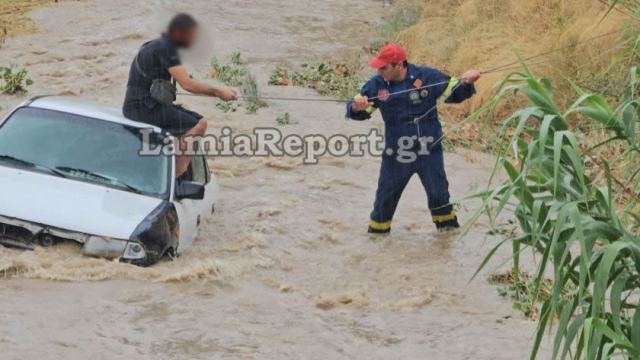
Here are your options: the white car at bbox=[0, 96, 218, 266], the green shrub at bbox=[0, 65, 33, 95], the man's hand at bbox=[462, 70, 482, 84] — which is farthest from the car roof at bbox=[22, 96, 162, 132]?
the green shrub at bbox=[0, 65, 33, 95]

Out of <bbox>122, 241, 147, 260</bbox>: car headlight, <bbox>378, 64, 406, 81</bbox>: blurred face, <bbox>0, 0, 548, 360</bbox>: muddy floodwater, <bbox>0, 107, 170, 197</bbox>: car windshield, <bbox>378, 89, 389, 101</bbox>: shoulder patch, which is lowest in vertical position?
<bbox>0, 0, 548, 360</bbox>: muddy floodwater

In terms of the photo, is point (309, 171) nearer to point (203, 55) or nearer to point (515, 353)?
point (203, 55)

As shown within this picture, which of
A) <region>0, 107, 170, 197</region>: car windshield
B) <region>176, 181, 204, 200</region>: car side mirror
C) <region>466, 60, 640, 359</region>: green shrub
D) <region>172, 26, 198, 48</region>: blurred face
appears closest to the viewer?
<region>466, 60, 640, 359</region>: green shrub

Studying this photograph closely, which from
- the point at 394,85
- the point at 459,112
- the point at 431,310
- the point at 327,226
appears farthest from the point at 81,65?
the point at 431,310

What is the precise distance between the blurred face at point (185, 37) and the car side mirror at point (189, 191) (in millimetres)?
1446

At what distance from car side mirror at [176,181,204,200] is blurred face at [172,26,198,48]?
4.74ft

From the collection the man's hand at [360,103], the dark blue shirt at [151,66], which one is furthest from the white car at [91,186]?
the man's hand at [360,103]

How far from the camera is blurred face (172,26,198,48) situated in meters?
9.80

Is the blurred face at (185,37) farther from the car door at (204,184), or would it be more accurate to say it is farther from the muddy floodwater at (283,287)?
the car door at (204,184)

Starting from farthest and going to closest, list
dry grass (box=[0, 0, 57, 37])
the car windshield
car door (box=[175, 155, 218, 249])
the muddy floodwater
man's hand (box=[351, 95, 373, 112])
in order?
1. dry grass (box=[0, 0, 57, 37])
2. man's hand (box=[351, 95, 373, 112])
3. car door (box=[175, 155, 218, 249])
4. the car windshield
5. the muddy floodwater

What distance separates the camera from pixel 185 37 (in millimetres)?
9891

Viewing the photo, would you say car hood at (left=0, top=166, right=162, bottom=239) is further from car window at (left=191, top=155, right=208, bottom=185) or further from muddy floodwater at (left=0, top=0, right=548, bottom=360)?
car window at (left=191, top=155, right=208, bottom=185)

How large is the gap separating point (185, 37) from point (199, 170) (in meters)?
1.11

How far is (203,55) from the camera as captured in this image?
10133mm
